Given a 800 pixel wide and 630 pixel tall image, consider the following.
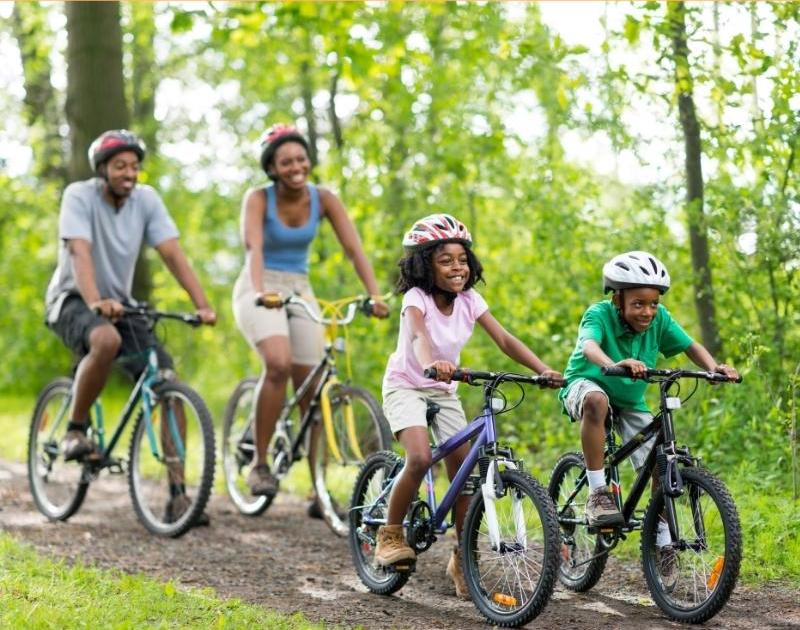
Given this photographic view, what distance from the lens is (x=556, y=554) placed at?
4711 millimetres

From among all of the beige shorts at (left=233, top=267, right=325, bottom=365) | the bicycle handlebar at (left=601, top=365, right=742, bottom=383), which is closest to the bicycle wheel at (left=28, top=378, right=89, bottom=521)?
the beige shorts at (left=233, top=267, right=325, bottom=365)

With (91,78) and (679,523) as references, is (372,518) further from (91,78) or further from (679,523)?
(91,78)

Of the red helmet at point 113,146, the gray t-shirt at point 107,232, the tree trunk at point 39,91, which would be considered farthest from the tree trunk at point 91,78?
the red helmet at point 113,146

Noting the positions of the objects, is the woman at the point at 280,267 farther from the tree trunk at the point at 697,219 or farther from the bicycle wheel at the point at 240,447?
the tree trunk at the point at 697,219

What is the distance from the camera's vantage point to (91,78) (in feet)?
42.9

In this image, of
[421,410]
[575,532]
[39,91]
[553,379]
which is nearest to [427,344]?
[421,410]

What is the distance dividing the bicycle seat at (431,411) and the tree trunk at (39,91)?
44.8ft

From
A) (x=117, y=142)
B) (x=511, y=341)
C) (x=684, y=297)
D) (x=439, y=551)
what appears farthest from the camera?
(x=684, y=297)

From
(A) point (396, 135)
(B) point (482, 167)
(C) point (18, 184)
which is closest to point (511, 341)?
(B) point (482, 167)

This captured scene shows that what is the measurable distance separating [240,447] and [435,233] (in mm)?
3058

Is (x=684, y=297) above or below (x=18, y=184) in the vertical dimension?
below

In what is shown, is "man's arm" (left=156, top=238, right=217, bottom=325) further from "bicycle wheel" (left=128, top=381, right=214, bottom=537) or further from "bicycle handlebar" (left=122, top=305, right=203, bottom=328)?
"bicycle wheel" (left=128, top=381, right=214, bottom=537)

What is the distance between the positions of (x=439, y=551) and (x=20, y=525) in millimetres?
2690

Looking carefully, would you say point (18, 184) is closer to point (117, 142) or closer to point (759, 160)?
point (117, 142)
